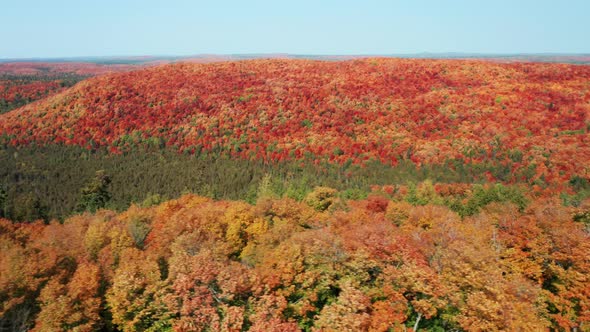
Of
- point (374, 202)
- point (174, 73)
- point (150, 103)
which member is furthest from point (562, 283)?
point (174, 73)

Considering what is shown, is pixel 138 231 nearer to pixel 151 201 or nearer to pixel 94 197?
pixel 151 201

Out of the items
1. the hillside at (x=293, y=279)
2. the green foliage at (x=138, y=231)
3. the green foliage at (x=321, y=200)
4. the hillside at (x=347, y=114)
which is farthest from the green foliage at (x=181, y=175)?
the green foliage at (x=138, y=231)

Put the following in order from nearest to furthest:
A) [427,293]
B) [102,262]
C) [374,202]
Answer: [427,293] → [102,262] → [374,202]

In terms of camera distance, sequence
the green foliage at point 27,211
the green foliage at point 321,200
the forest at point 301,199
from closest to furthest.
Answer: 1. the forest at point 301,199
2. the green foliage at point 27,211
3. the green foliage at point 321,200

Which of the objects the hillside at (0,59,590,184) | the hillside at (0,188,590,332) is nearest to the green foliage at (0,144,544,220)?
the hillside at (0,59,590,184)

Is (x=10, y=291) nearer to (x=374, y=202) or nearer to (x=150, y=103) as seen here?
(x=374, y=202)

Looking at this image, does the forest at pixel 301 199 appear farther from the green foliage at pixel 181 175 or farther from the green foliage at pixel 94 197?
the green foliage at pixel 181 175
